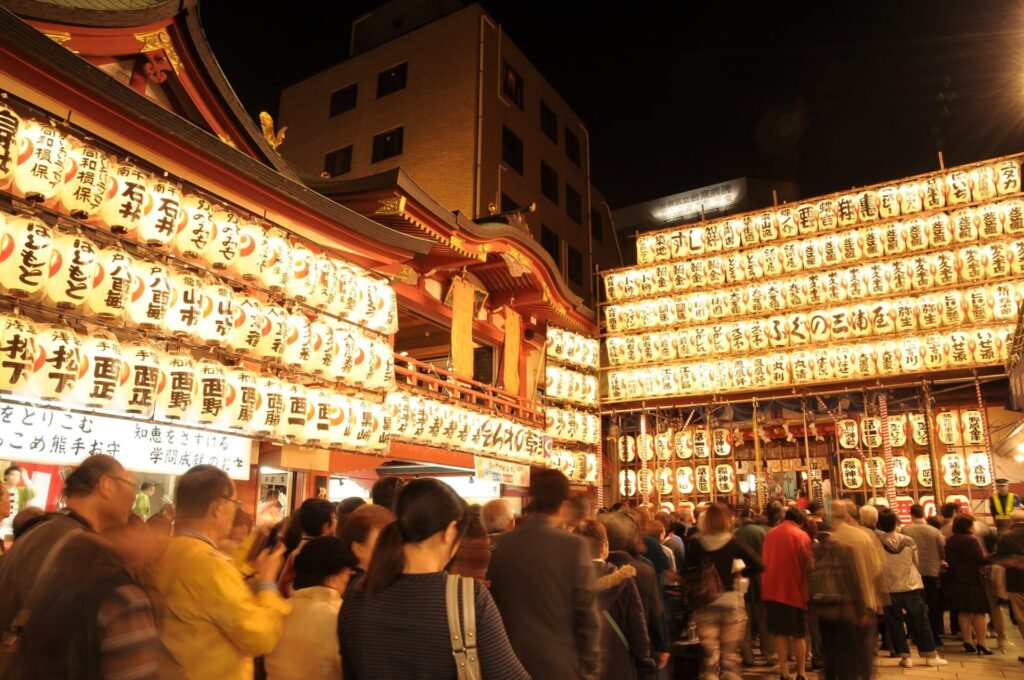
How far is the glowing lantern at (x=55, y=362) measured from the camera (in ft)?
23.2

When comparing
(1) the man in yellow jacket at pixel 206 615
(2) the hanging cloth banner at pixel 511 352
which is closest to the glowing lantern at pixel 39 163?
(1) the man in yellow jacket at pixel 206 615

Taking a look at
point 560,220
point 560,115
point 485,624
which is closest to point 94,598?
point 485,624

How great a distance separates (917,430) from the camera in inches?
749

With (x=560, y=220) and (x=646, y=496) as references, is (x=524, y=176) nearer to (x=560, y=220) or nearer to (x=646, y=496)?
(x=560, y=220)

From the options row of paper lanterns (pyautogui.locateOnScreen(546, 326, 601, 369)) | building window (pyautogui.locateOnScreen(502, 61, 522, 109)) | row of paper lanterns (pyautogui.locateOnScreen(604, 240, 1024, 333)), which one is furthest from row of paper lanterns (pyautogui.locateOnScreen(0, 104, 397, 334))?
building window (pyautogui.locateOnScreen(502, 61, 522, 109))

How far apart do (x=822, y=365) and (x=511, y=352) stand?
900 cm

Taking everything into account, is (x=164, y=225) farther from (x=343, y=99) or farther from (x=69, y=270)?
(x=343, y=99)

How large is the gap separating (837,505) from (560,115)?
26.6m

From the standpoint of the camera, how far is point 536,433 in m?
17.3

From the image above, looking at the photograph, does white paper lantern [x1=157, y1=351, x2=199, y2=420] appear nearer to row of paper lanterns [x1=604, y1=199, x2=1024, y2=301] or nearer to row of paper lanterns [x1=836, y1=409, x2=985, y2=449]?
row of paper lanterns [x1=604, y1=199, x2=1024, y2=301]

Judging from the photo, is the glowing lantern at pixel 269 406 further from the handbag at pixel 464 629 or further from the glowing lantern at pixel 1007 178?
the glowing lantern at pixel 1007 178

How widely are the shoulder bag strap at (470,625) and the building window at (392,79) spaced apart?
27.0 m

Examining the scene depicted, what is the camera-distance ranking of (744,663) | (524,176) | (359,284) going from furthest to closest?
1. (524,176)
2. (359,284)
3. (744,663)

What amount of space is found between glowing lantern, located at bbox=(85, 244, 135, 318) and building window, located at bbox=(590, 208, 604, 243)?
1060 inches
